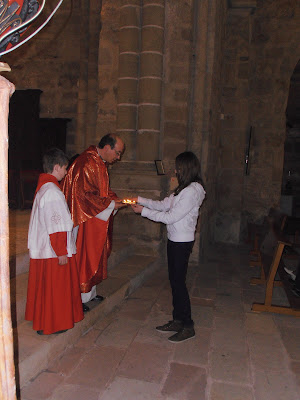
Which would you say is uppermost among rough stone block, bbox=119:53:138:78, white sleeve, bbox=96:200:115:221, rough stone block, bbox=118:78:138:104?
rough stone block, bbox=119:53:138:78

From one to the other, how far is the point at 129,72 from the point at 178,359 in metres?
4.30

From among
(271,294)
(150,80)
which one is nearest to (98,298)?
(271,294)

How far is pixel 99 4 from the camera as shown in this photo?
7.93 metres

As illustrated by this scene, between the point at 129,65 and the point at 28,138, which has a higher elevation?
the point at 129,65

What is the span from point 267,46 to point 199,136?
3868mm

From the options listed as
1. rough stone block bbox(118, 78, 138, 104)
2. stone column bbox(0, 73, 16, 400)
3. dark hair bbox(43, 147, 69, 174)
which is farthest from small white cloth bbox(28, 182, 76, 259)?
rough stone block bbox(118, 78, 138, 104)

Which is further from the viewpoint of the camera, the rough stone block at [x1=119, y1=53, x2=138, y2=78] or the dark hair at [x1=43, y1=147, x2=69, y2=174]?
the rough stone block at [x1=119, y1=53, x2=138, y2=78]

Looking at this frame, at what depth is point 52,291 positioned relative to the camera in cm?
260

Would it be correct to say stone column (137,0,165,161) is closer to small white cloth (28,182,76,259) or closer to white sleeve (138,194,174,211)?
white sleeve (138,194,174,211)

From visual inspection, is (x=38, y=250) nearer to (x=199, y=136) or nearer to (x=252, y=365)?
(x=252, y=365)

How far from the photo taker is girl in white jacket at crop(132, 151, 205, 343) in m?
3.05

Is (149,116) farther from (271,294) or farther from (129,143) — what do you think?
(271,294)

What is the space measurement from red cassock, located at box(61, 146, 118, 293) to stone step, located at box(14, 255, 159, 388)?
0.34 meters

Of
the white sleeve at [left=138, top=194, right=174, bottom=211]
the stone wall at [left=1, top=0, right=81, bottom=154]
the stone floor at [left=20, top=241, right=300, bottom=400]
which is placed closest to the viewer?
the stone floor at [left=20, top=241, right=300, bottom=400]
